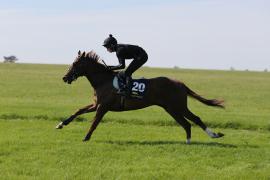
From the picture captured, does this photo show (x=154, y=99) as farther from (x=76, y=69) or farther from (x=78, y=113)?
(x=76, y=69)

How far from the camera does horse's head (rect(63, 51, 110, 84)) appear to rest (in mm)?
14555

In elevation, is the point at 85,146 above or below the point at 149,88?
below

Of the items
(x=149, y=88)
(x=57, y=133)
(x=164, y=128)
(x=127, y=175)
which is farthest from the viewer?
(x=164, y=128)

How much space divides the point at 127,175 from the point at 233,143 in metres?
5.19

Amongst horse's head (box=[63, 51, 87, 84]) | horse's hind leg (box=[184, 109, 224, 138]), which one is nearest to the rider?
horse's head (box=[63, 51, 87, 84])

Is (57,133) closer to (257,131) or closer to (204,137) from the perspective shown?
(204,137)

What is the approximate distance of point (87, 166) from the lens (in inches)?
412

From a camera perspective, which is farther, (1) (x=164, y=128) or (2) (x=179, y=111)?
(1) (x=164, y=128)

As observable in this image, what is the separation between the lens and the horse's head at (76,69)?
572 inches

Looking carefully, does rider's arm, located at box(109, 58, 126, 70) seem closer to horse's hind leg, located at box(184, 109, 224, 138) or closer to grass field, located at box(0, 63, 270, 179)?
grass field, located at box(0, 63, 270, 179)

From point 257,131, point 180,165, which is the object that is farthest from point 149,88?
point 257,131

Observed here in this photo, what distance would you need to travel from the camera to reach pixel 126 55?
13938 millimetres

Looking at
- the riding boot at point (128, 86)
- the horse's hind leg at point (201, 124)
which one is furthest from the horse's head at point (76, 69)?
the horse's hind leg at point (201, 124)

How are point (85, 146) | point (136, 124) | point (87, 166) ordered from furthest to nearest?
point (136, 124), point (85, 146), point (87, 166)
